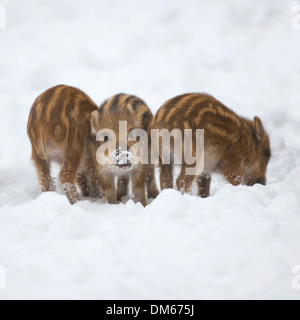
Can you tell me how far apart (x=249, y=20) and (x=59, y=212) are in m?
7.01

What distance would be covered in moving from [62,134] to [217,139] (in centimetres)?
155

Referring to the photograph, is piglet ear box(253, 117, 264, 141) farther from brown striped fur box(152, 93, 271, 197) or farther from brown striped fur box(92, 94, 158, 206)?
brown striped fur box(92, 94, 158, 206)

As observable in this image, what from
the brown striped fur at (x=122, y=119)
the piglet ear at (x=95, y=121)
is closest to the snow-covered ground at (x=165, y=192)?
the brown striped fur at (x=122, y=119)

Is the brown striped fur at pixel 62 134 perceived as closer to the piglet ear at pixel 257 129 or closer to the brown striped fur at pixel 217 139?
the brown striped fur at pixel 217 139

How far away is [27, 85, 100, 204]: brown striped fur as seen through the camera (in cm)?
400

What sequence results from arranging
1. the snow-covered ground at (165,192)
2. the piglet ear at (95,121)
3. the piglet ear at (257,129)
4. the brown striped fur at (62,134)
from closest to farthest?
the snow-covered ground at (165,192) < the brown striped fur at (62,134) < the piglet ear at (95,121) < the piglet ear at (257,129)

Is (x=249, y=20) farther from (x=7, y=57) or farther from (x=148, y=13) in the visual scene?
(x=7, y=57)

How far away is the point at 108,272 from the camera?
2551 mm

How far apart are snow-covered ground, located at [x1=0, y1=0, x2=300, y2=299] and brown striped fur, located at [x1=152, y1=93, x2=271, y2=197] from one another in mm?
386

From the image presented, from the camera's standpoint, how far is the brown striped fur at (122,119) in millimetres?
4195

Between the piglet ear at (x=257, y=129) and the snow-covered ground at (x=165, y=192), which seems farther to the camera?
the piglet ear at (x=257, y=129)

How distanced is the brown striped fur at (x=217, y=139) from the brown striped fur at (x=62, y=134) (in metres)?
0.75

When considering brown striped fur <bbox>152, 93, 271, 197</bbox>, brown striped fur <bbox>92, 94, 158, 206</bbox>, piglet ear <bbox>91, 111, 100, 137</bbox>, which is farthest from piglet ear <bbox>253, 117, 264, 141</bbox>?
piglet ear <bbox>91, 111, 100, 137</bbox>
